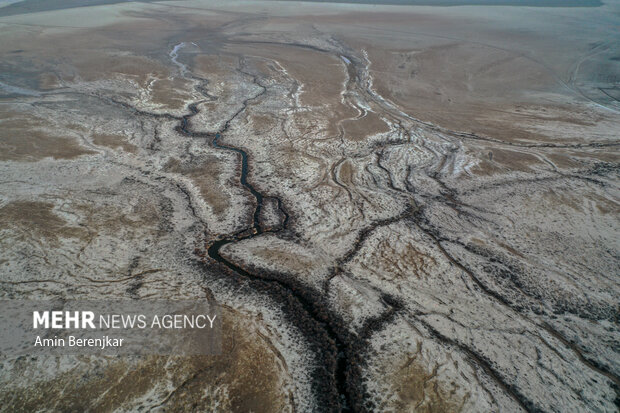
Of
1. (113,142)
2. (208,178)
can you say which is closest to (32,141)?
(113,142)

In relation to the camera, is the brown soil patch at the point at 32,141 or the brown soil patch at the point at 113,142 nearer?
the brown soil patch at the point at 32,141

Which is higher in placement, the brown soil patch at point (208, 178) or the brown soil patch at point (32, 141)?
the brown soil patch at point (32, 141)

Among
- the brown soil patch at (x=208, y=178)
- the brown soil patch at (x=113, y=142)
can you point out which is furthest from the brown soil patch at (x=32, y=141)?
the brown soil patch at (x=208, y=178)

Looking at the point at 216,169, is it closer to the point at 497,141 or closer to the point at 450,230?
the point at 450,230

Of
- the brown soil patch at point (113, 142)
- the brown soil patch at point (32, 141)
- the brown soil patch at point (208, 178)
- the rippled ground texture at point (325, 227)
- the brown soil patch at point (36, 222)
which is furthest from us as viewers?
the brown soil patch at point (113, 142)

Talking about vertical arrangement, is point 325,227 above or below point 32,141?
below

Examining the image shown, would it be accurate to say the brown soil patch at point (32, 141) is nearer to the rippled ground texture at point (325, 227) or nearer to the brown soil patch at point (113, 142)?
the rippled ground texture at point (325, 227)

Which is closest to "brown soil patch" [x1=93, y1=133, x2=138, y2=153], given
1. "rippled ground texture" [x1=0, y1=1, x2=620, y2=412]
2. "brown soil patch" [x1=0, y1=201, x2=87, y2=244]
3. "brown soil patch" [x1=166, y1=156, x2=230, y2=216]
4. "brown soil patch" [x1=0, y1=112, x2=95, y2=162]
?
"rippled ground texture" [x1=0, y1=1, x2=620, y2=412]

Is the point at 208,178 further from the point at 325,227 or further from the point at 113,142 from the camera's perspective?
the point at 113,142

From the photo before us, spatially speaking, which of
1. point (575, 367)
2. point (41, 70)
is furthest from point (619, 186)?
point (41, 70)
